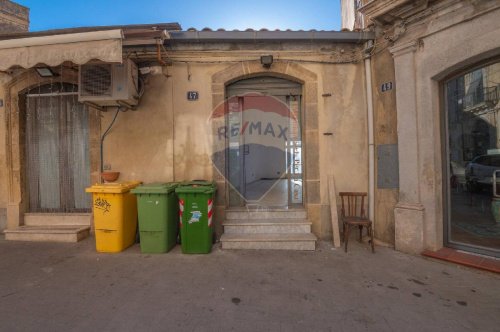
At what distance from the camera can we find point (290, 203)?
225 inches

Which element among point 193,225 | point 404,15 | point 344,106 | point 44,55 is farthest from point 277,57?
point 44,55

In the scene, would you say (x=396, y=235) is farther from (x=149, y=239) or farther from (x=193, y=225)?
(x=149, y=239)

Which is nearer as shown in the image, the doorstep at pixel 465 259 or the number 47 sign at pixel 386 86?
the doorstep at pixel 465 259

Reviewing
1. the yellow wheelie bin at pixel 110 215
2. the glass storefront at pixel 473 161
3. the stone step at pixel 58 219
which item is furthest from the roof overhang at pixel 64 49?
the glass storefront at pixel 473 161

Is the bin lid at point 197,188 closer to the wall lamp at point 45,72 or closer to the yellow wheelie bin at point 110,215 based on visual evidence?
the yellow wheelie bin at point 110,215

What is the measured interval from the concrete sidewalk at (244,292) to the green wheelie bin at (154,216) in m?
0.20

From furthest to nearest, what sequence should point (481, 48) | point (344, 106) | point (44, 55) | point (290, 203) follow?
point (290, 203)
point (344, 106)
point (44, 55)
point (481, 48)

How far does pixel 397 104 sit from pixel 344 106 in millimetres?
968

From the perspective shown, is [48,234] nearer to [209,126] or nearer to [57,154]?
[57,154]

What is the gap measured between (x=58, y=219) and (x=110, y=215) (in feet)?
7.07

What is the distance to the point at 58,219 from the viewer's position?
18.9 ft

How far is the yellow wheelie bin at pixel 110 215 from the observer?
14.9ft

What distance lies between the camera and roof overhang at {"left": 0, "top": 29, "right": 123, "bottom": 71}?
13.3ft

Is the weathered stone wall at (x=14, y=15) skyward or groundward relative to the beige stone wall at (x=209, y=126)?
skyward
